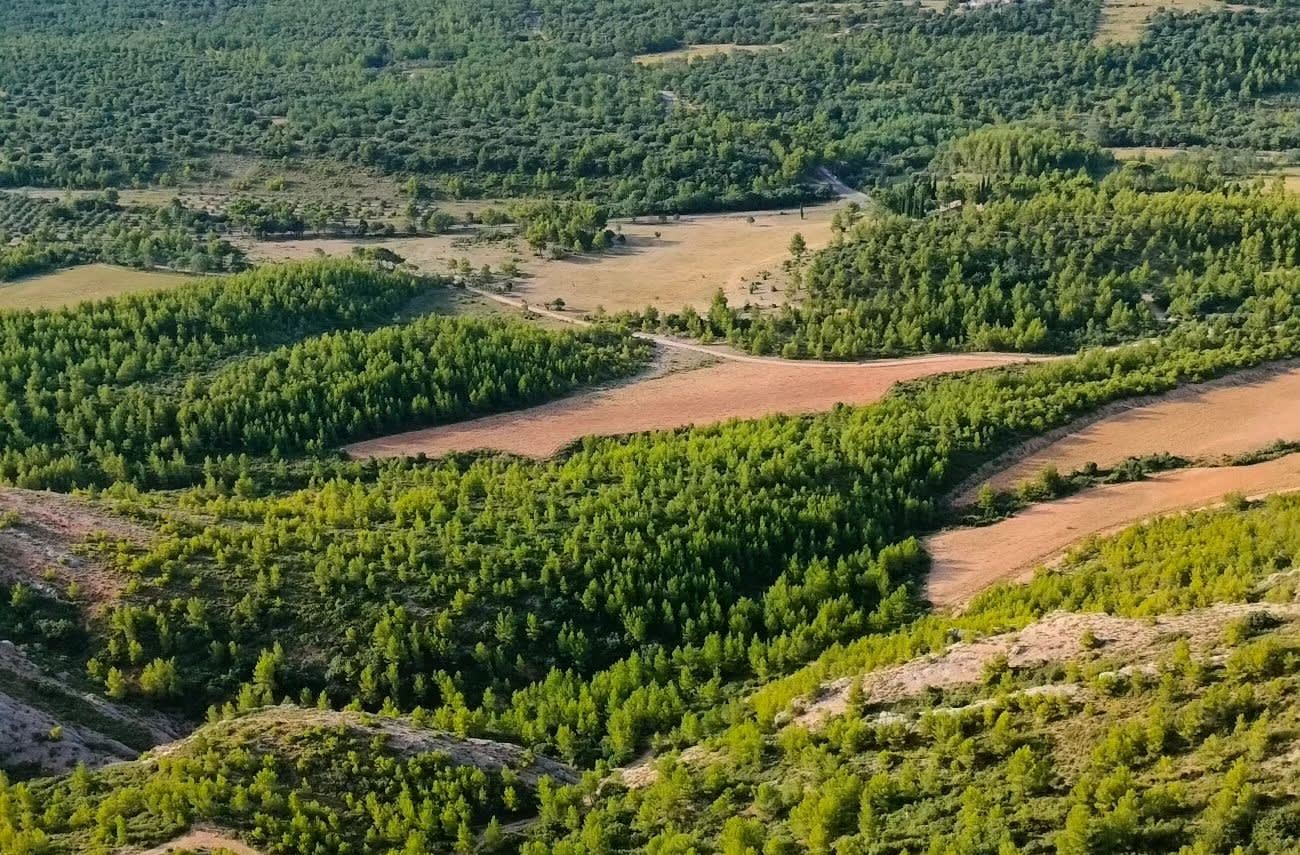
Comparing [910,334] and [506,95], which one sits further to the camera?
[506,95]

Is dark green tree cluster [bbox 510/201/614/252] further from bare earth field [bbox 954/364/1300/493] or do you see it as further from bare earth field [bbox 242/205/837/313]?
bare earth field [bbox 954/364/1300/493]

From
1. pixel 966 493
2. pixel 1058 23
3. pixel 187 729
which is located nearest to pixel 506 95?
pixel 1058 23

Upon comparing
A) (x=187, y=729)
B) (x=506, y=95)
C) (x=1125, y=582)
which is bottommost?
(x=187, y=729)

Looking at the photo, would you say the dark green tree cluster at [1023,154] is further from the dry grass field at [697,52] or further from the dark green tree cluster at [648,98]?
the dry grass field at [697,52]

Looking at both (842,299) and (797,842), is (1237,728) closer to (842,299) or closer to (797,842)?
(797,842)

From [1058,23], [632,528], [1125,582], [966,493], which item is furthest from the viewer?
[1058,23]

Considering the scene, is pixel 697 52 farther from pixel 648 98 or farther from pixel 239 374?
pixel 239 374

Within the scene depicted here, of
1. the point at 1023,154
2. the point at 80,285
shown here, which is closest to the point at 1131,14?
the point at 1023,154
